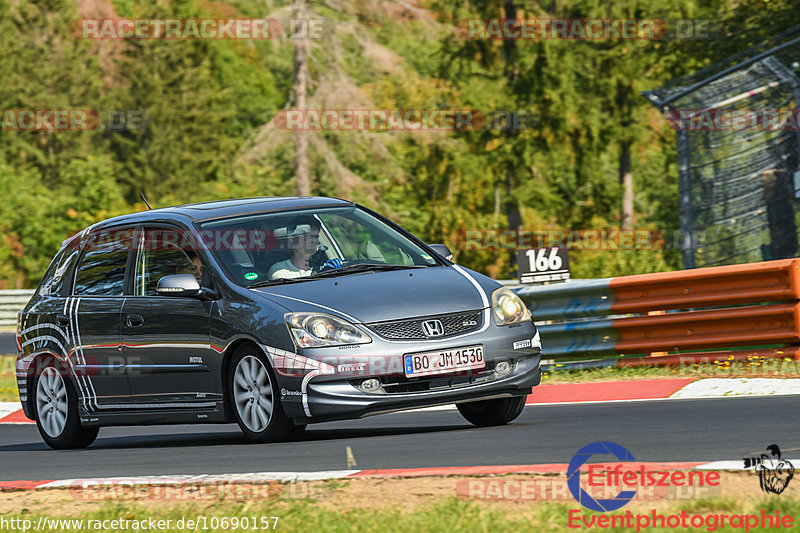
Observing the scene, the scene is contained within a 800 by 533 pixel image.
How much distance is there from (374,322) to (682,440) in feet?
6.51

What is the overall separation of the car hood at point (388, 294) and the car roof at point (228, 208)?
1.07m

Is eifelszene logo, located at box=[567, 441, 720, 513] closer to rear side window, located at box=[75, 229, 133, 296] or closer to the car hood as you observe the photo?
the car hood

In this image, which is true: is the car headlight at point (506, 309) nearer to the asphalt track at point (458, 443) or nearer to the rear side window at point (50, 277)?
the asphalt track at point (458, 443)

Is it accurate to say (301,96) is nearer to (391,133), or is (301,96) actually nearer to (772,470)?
(391,133)

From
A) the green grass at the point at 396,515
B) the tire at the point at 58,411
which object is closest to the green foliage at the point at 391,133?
the tire at the point at 58,411

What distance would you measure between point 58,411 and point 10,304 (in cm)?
1922

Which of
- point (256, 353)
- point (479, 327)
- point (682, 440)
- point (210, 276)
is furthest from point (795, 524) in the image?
point (210, 276)

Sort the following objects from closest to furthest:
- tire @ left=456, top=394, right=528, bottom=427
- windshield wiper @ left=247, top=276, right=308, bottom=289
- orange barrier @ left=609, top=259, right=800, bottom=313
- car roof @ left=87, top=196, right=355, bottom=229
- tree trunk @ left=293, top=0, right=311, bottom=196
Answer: windshield wiper @ left=247, top=276, right=308, bottom=289
tire @ left=456, top=394, right=528, bottom=427
car roof @ left=87, top=196, right=355, bottom=229
orange barrier @ left=609, top=259, right=800, bottom=313
tree trunk @ left=293, top=0, right=311, bottom=196

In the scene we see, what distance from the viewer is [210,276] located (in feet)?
28.6

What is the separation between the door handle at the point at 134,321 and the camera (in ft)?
29.9

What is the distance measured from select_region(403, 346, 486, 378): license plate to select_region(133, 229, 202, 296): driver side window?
2.02m

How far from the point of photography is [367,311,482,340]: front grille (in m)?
7.88

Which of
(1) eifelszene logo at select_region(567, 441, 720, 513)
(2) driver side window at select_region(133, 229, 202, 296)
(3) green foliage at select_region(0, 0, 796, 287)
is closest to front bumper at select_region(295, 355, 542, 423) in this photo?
(2) driver side window at select_region(133, 229, 202, 296)

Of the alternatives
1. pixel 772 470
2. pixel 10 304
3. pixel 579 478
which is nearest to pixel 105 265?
pixel 579 478
